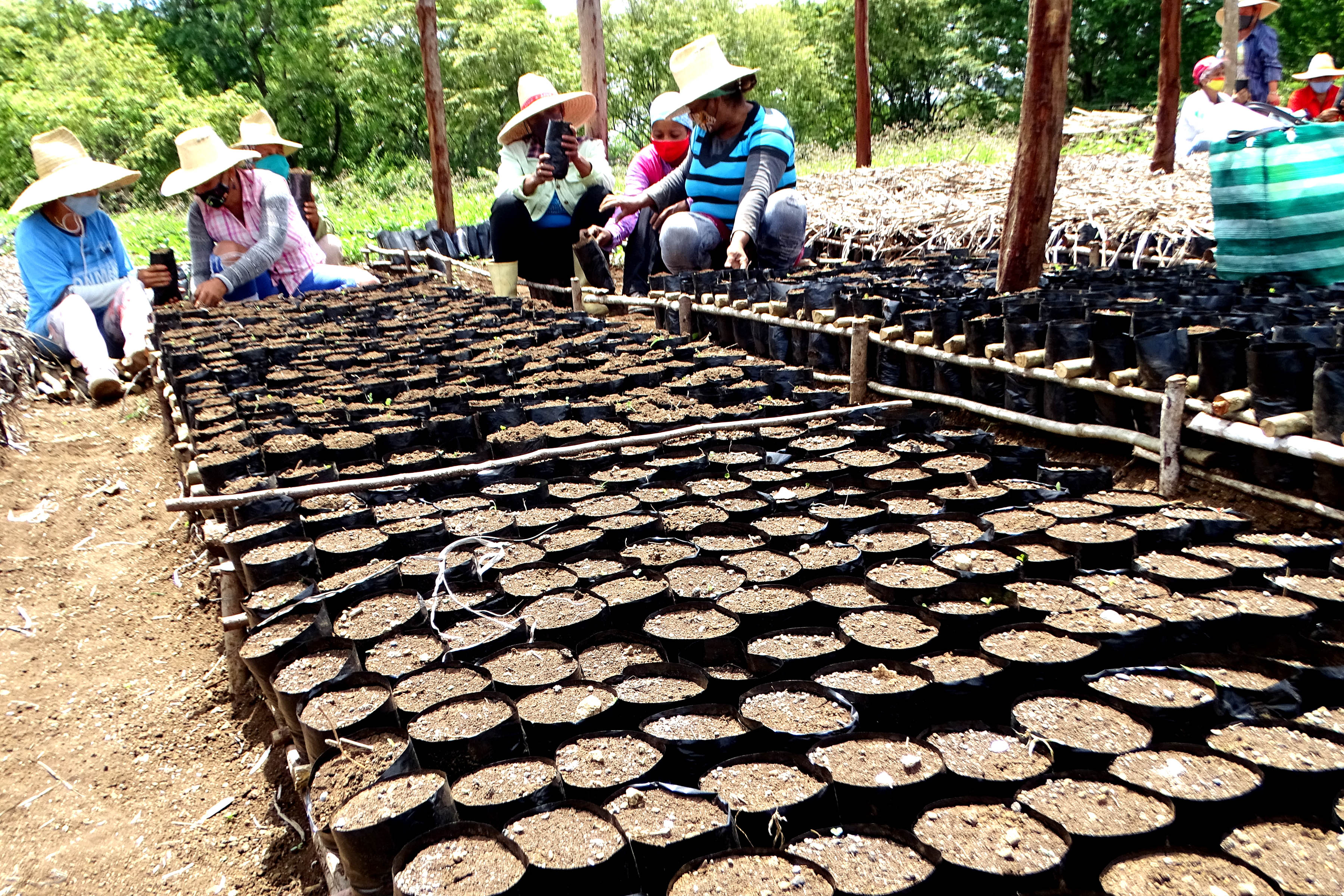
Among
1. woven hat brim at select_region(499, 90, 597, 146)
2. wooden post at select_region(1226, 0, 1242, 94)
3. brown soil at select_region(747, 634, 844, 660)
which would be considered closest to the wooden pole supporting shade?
woven hat brim at select_region(499, 90, 597, 146)

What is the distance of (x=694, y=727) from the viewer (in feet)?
5.81

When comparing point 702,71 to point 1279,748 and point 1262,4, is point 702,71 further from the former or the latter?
point 1262,4

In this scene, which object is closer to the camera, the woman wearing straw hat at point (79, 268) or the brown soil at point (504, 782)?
the brown soil at point (504, 782)

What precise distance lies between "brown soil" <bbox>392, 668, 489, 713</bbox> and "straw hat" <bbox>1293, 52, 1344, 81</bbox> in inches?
343

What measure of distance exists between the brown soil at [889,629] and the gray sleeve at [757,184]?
12.8ft

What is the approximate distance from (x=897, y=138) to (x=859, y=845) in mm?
21714

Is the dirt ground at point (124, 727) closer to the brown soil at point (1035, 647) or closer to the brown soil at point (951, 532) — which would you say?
the brown soil at point (1035, 647)

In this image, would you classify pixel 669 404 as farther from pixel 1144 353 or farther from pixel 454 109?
pixel 454 109

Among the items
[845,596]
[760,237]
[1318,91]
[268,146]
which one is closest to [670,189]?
[760,237]

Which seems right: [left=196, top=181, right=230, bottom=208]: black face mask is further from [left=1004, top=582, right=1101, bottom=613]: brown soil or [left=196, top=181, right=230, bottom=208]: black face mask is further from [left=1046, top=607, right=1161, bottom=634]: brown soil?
[left=1046, top=607, right=1161, bottom=634]: brown soil

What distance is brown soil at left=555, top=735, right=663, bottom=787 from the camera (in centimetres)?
166

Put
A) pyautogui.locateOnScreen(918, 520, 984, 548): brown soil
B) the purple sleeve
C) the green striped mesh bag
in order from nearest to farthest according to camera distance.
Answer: pyautogui.locateOnScreen(918, 520, 984, 548): brown soil
the green striped mesh bag
the purple sleeve

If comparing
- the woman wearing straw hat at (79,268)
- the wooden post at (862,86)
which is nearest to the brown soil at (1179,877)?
the woman wearing straw hat at (79,268)

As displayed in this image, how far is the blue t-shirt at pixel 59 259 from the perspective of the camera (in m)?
5.79
